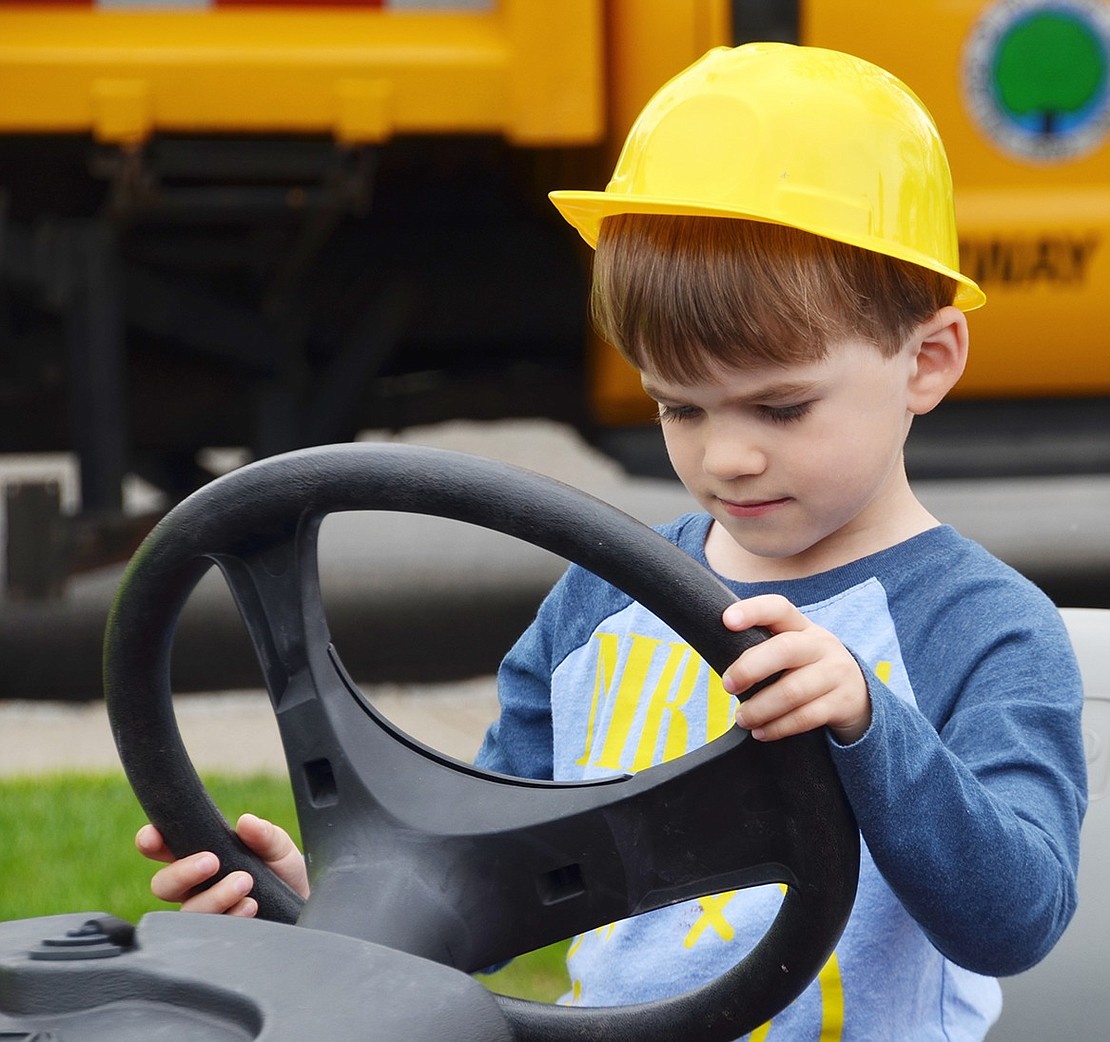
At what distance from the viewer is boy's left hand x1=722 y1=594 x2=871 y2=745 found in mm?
904

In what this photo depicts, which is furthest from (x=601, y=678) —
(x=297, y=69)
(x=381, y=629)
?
(x=381, y=629)

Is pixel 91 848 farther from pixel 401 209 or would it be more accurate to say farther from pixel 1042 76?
pixel 1042 76

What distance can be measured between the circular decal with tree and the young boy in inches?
80.6

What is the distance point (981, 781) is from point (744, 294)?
12.9 inches

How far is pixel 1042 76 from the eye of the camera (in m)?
3.14

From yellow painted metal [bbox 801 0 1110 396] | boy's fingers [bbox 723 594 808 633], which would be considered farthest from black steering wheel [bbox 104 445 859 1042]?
yellow painted metal [bbox 801 0 1110 396]

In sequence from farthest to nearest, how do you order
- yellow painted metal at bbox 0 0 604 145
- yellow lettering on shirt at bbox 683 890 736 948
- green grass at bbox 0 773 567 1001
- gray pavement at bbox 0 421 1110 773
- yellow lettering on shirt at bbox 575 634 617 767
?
gray pavement at bbox 0 421 1110 773 → yellow painted metal at bbox 0 0 604 145 → green grass at bbox 0 773 567 1001 → yellow lettering on shirt at bbox 575 634 617 767 → yellow lettering on shirt at bbox 683 890 736 948

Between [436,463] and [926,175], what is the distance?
0.42m

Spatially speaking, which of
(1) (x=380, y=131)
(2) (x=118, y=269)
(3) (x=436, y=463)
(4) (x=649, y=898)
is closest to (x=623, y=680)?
(4) (x=649, y=898)

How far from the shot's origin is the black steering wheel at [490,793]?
946 millimetres

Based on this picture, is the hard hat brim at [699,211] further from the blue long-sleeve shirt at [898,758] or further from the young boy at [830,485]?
the blue long-sleeve shirt at [898,758]

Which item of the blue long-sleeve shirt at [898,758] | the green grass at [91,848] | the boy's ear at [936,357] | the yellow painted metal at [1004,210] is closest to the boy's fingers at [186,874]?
the blue long-sleeve shirt at [898,758]

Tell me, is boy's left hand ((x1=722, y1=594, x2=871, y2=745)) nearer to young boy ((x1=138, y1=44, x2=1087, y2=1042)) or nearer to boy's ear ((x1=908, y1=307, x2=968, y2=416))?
young boy ((x1=138, y1=44, x2=1087, y2=1042))

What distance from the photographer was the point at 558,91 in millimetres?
3016
